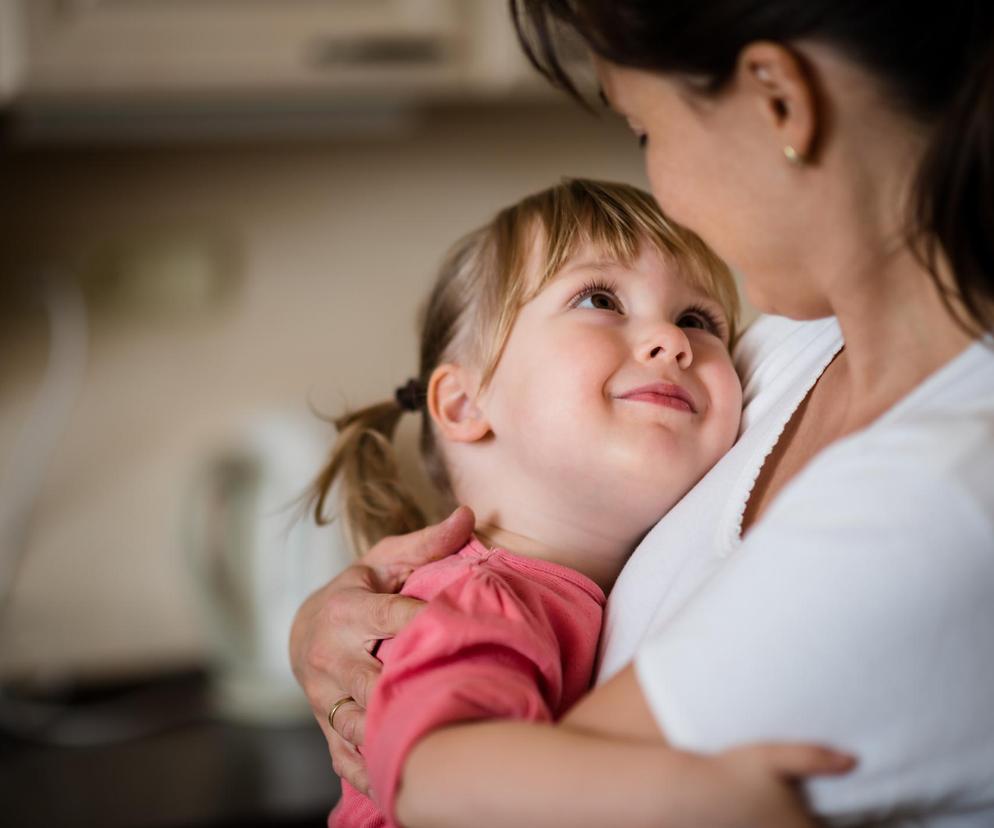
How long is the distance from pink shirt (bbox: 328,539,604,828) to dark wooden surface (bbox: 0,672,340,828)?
0.91 meters

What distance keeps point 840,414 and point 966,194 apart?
218mm

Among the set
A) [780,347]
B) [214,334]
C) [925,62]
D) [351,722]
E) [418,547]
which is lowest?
[351,722]

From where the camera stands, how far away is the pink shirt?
0.77 metres

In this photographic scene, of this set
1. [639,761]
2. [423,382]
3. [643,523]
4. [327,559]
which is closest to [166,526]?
[327,559]

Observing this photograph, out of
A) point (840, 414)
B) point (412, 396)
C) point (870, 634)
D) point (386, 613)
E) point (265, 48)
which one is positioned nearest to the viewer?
point (870, 634)

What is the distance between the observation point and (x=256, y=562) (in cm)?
208

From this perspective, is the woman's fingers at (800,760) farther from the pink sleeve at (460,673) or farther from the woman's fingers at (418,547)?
the woman's fingers at (418,547)

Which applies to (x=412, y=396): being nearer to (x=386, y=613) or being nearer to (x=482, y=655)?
(x=386, y=613)

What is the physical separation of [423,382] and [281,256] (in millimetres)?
1187

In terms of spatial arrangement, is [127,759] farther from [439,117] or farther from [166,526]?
[439,117]

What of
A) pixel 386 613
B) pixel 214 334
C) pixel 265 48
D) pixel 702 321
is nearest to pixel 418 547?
pixel 386 613

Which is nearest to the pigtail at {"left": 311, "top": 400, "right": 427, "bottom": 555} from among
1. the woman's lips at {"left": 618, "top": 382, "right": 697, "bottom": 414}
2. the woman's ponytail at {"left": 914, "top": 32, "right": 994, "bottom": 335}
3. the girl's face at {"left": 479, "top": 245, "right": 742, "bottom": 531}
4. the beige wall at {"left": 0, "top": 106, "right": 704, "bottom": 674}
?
the girl's face at {"left": 479, "top": 245, "right": 742, "bottom": 531}

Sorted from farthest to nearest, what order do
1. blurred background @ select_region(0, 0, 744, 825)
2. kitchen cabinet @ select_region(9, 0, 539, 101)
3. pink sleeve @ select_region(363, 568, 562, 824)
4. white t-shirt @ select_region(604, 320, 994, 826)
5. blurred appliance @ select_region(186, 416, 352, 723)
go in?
blurred appliance @ select_region(186, 416, 352, 723)
blurred background @ select_region(0, 0, 744, 825)
kitchen cabinet @ select_region(9, 0, 539, 101)
pink sleeve @ select_region(363, 568, 562, 824)
white t-shirt @ select_region(604, 320, 994, 826)

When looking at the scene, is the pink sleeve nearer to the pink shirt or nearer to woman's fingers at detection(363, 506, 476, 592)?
the pink shirt
